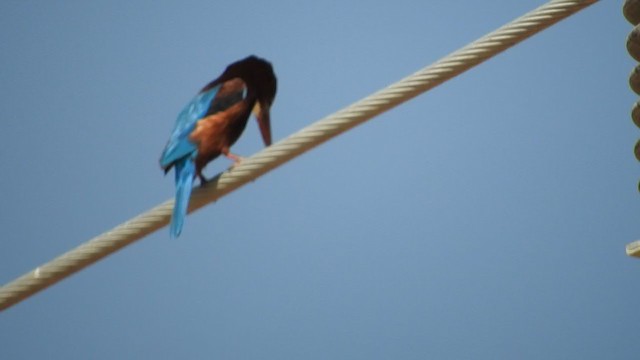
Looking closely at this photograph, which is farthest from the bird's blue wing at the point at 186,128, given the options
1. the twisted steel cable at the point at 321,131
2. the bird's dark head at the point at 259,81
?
the twisted steel cable at the point at 321,131

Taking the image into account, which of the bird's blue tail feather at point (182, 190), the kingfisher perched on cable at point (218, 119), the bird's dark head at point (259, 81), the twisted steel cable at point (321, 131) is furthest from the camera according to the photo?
the bird's dark head at point (259, 81)

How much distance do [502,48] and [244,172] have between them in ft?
3.63

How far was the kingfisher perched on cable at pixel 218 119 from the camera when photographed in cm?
479

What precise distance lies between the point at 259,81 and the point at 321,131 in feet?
7.01

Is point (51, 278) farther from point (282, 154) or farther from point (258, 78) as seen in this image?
point (258, 78)

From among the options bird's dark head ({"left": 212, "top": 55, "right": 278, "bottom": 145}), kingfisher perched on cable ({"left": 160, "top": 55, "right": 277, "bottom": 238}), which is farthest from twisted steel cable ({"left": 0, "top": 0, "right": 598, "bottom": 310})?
bird's dark head ({"left": 212, "top": 55, "right": 278, "bottom": 145})

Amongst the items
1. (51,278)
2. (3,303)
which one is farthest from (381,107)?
(3,303)

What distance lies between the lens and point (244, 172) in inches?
138

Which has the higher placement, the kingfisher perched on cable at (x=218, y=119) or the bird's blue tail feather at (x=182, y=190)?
the kingfisher perched on cable at (x=218, y=119)

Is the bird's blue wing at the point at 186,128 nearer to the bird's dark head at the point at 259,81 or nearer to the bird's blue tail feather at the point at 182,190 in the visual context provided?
the bird's blue tail feather at the point at 182,190

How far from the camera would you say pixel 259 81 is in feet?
17.8

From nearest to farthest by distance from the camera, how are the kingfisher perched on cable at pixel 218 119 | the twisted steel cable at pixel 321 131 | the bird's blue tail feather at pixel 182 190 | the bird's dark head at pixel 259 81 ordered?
the twisted steel cable at pixel 321 131 → the bird's blue tail feather at pixel 182 190 → the kingfisher perched on cable at pixel 218 119 → the bird's dark head at pixel 259 81

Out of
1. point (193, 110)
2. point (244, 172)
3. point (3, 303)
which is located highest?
point (193, 110)

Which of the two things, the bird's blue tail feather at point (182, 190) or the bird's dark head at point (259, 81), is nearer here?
the bird's blue tail feather at point (182, 190)
